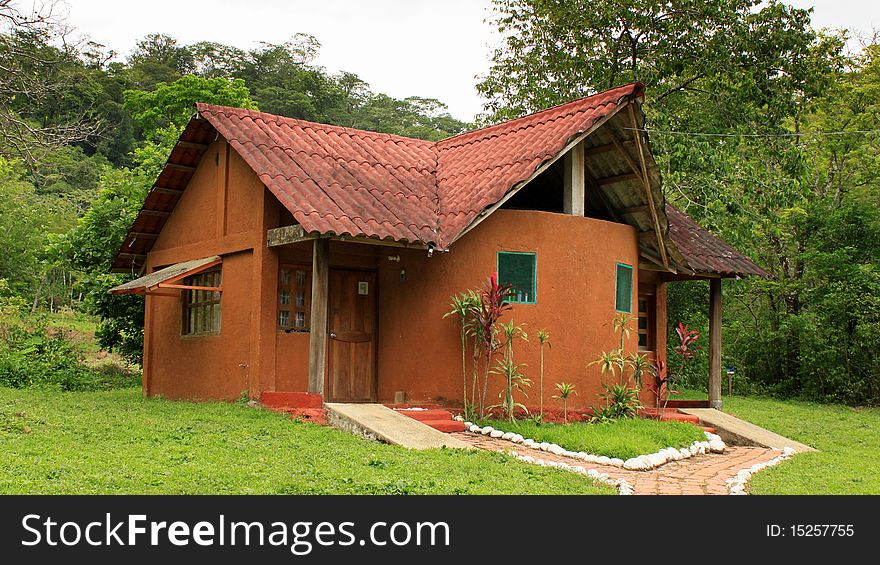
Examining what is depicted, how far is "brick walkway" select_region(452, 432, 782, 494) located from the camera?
31.1 ft

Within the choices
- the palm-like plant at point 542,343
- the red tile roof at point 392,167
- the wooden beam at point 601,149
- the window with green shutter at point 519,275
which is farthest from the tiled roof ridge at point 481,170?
the palm-like plant at point 542,343

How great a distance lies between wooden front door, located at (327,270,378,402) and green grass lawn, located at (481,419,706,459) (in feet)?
8.18

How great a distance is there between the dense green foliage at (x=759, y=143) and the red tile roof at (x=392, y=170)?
4404mm

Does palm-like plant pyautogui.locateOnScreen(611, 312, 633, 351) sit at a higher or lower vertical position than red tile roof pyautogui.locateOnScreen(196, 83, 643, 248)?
lower

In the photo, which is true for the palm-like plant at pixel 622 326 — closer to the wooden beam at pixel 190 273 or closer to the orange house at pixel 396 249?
the orange house at pixel 396 249

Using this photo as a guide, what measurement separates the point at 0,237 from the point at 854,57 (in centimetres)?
2660

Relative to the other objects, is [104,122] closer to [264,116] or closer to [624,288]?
[264,116]

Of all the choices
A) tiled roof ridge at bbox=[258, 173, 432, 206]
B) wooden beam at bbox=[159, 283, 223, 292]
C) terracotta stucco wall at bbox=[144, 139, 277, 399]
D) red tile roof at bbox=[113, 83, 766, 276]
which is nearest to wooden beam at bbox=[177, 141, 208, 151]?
red tile roof at bbox=[113, 83, 766, 276]

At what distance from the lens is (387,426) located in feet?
37.3

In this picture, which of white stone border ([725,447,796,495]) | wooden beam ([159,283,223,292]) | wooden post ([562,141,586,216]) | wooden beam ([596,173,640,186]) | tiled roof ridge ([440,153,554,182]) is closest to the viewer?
white stone border ([725,447,796,495])

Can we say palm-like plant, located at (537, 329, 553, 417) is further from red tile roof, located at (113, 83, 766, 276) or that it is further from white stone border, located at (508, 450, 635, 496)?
white stone border, located at (508, 450, 635, 496)

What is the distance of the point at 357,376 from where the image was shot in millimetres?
14570

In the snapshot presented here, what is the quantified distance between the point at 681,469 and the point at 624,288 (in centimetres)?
459

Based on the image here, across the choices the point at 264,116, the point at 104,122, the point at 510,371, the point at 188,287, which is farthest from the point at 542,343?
the point at 104,122
